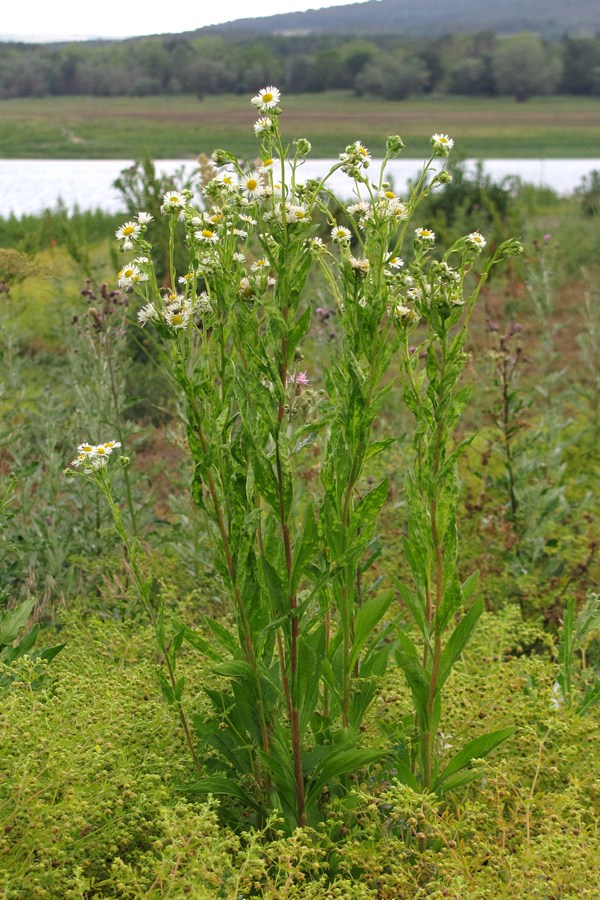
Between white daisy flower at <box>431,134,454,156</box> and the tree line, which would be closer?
white daisy flower at <box>431,134,454,156</box>

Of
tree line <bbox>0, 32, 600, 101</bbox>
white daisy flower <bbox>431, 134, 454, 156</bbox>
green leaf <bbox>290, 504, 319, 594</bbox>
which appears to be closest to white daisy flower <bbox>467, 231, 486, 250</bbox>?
white daisy flower <bbox>431, 134, 454, 156</bbox>

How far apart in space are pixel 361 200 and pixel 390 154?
0.40 feet

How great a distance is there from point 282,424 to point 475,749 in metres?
0.96

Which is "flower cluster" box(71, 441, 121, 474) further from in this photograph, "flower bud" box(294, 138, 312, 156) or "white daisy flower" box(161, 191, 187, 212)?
"flower bud" box(294, 138, 312, 156)

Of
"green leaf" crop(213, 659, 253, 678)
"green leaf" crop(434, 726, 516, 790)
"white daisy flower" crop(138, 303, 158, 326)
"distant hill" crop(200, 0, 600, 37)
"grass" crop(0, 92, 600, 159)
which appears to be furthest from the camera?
"distant hill" crop(200, 0, 600, 37)

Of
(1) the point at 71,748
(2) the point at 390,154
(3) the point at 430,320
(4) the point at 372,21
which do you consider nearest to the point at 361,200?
(2) the point at 390,154

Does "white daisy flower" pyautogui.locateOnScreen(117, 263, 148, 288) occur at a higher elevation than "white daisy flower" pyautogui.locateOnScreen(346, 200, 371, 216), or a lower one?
lower

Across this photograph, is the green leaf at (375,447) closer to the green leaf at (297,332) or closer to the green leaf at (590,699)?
the green leaf at (297,332)

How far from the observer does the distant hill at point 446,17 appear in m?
57.9

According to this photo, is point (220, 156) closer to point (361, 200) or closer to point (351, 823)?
point (361, 200)

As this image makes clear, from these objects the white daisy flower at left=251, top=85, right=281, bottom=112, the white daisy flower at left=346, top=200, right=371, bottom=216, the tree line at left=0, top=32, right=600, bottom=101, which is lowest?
the white daisy flower at left=346, top=200, right=371, bottom=216

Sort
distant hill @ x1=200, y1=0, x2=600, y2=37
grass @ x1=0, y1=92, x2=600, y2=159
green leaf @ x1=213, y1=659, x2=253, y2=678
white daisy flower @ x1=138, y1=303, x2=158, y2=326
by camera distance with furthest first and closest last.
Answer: distant hill @ x1=200, y1=0, x2=600, y2=37
grass @ x1=0, y1=92, x2=600, y2=159
green leaf @ x1=213, y1=659, x2=253, y2=678
white daisy flower @ x1=138, y1=303, x2=158, y2=326

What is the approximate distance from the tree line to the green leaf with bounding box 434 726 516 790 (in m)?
25.1

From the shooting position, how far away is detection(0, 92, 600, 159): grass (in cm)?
2630
